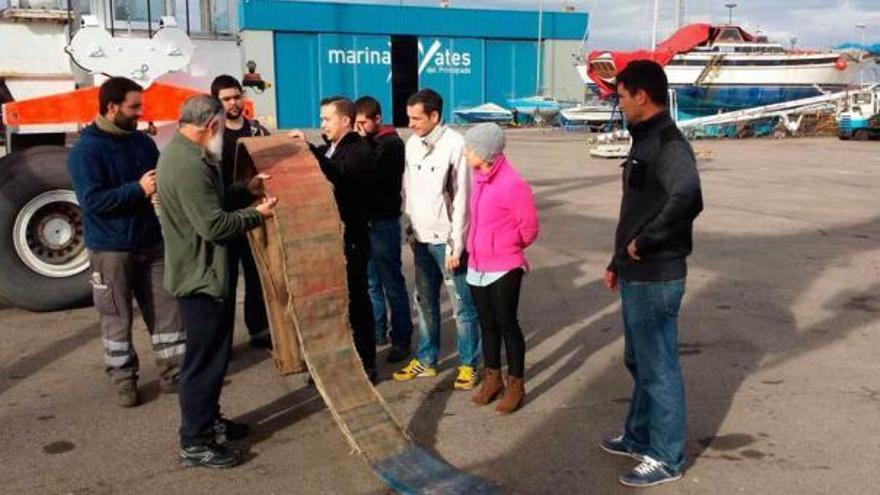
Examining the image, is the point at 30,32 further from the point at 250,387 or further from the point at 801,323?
the point at 801,323

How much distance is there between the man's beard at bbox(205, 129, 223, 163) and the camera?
3.55 meters

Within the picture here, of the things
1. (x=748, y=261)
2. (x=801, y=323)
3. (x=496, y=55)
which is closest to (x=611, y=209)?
(x=748, y=261)

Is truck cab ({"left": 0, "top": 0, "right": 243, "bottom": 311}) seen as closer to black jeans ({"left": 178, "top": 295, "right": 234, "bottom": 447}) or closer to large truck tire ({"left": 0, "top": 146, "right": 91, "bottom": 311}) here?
large truck tire ({"left": 0, "top": 146, "right": 91, "bottom": 311})

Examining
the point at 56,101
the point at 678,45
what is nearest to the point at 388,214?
the point at 56,101

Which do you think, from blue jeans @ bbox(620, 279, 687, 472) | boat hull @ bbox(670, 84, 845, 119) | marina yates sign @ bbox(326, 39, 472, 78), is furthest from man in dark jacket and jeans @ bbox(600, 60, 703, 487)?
marina yates sign @ bbox(326, 39, 472, 78)

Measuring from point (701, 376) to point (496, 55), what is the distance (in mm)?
47341

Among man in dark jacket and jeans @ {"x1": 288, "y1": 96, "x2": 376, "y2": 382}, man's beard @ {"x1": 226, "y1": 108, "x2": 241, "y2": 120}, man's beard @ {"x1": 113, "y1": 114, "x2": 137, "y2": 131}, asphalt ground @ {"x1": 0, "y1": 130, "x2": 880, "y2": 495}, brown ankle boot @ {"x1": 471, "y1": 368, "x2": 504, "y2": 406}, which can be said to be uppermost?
man's beard @ {"x1": 226, "y1": 108, "x2": 241, "y2": 120}

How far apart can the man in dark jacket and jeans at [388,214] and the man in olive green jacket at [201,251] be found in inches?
49.9

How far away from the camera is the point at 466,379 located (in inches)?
189

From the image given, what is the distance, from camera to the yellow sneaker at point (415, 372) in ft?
16.4

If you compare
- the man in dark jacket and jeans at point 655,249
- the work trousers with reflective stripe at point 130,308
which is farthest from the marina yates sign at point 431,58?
the man in dark jacket and jeans at point 655,249

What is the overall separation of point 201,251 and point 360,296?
132 centimetres

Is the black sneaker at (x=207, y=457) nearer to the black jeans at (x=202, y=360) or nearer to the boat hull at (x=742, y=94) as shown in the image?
the black jeans at (x=202, y=360)

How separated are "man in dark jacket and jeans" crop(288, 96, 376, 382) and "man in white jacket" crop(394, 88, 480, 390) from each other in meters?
0.30
